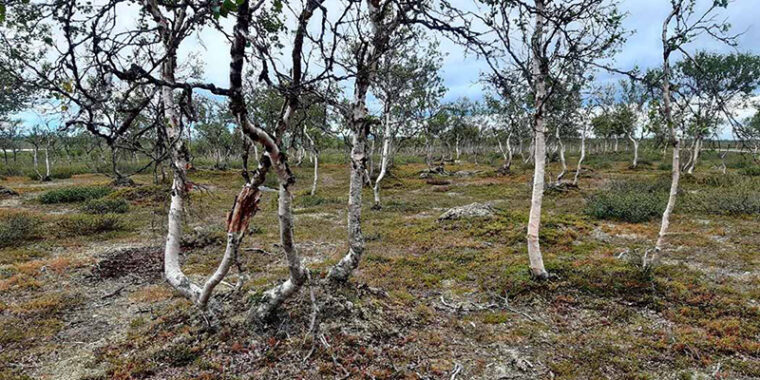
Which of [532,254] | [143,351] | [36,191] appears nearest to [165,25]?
[143,351]

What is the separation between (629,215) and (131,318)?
52.7 ft

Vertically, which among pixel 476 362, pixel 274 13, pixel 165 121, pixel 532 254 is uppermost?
pixel 274 13

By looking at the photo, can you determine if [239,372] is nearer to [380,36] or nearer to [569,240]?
[380,36]

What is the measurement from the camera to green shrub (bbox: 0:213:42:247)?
1158cm

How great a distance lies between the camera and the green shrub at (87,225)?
42.6ft

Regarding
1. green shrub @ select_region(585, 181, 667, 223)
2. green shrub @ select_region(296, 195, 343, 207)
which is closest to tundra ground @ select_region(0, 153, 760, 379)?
green shrub @ select_region(585, 181, 667, 223)

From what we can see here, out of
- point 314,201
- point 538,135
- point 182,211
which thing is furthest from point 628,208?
point 182,211

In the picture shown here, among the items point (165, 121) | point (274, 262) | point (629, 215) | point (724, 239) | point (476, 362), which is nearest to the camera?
point (165, 121)

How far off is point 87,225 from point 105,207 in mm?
3684

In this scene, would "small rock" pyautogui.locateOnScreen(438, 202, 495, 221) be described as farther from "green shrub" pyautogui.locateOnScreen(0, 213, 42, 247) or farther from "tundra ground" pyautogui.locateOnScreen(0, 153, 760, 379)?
"green shrub" pyautogui.locateOnScreen(0, 213, 42, 247)

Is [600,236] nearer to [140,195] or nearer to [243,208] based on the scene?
[243,208]

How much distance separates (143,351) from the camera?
5266 millimetres

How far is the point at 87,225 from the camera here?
43.8ft

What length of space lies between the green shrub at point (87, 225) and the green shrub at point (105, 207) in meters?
2.35
